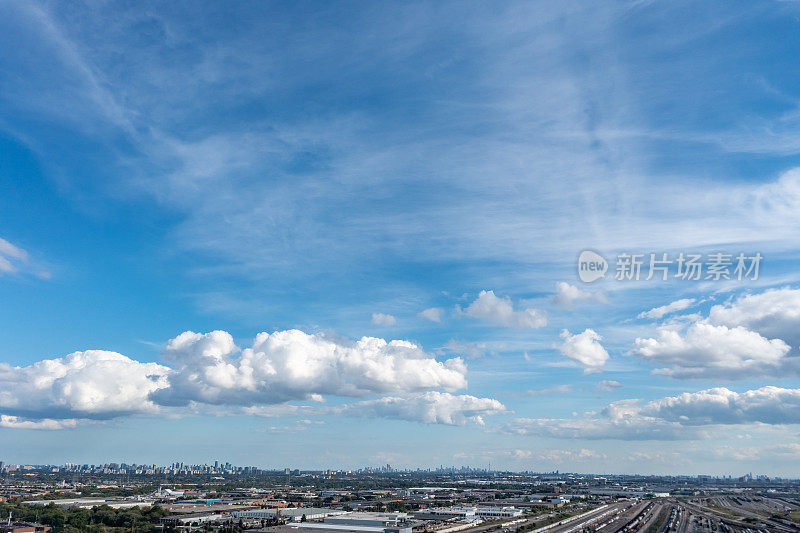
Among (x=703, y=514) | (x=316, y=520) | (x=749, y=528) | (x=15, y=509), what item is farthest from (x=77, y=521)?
(x=703, y=514)

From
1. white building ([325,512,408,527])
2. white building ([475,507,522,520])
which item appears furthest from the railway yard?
white building ([325,512,408,527])

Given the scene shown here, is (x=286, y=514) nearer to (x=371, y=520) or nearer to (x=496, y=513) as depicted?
(x=371, y=520)

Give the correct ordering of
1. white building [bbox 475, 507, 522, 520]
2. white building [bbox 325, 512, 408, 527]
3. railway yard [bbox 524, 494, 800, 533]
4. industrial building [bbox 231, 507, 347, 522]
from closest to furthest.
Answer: white building [bbox 325, 512, 408, 527], railway yard [bbox 524, 494, 800, 533], industrial building [bbox 231, 507, 347, 522], white building [bbox 475, 507, 522, 520]

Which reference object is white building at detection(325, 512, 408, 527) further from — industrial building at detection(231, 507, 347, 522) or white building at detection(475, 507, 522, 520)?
white building at detection(475, 507, 522, 520)

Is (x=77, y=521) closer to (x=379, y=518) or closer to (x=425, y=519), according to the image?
(x=379, y=518)

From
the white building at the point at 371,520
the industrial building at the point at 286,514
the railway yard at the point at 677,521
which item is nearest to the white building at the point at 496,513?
the railway yard at the point at 677,521

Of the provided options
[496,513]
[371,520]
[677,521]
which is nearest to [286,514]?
[371,520]

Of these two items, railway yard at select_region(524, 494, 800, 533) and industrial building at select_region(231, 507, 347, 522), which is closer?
railway yard at select_region(524, 494, 800, 533)

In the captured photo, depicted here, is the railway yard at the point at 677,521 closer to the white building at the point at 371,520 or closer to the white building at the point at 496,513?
the white building at the point at 496,513

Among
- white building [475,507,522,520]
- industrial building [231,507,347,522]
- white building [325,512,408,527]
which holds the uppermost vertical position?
white building [325,512,408,527]

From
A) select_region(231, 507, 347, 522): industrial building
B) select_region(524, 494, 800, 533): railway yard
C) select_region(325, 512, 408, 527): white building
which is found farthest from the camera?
select_region(231, 507, 347, 522): industrial building

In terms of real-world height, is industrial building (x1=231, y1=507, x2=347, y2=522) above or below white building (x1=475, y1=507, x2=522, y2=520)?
above
